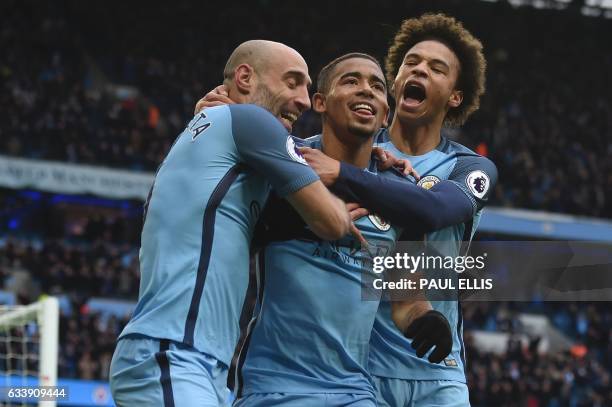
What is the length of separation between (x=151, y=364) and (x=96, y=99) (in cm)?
2213

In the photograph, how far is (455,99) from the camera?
550cm

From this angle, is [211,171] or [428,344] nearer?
[211,171]

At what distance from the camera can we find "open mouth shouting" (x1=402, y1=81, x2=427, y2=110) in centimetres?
527

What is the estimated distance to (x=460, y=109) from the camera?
5.66 m

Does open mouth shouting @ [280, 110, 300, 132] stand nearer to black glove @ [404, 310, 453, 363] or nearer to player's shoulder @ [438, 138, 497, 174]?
black glove @ [404, 310, 453, 363]

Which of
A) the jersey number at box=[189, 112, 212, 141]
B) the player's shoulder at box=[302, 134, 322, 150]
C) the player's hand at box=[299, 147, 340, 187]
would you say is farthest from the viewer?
the player's shoulder at box=[302, 134, 322, 150]

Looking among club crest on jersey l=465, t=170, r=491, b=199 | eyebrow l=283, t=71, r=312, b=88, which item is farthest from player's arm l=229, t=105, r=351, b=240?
club crest on jersey l=465, t=170, r=491, b=199

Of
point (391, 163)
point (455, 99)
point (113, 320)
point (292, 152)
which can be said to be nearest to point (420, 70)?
point (455, 99)

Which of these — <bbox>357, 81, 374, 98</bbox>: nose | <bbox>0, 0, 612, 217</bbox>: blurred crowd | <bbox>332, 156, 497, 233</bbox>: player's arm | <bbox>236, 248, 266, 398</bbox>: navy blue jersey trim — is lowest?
<bbox>236, 248, 266, 398</bbox>: navy blue jersey trim

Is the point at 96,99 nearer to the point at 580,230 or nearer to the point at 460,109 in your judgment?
the point at 580,230

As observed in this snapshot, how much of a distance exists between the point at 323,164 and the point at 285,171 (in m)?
0.49

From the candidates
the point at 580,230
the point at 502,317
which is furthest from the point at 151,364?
the point at 580,230

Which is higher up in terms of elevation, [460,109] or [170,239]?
[460,109]

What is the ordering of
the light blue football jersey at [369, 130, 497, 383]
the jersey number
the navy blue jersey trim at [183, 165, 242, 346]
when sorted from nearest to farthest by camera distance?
the navy blue jersey trim at [183, 165, 242, 346], the jersey number, the light blue football jersey at [369, 130, 497, 383]
